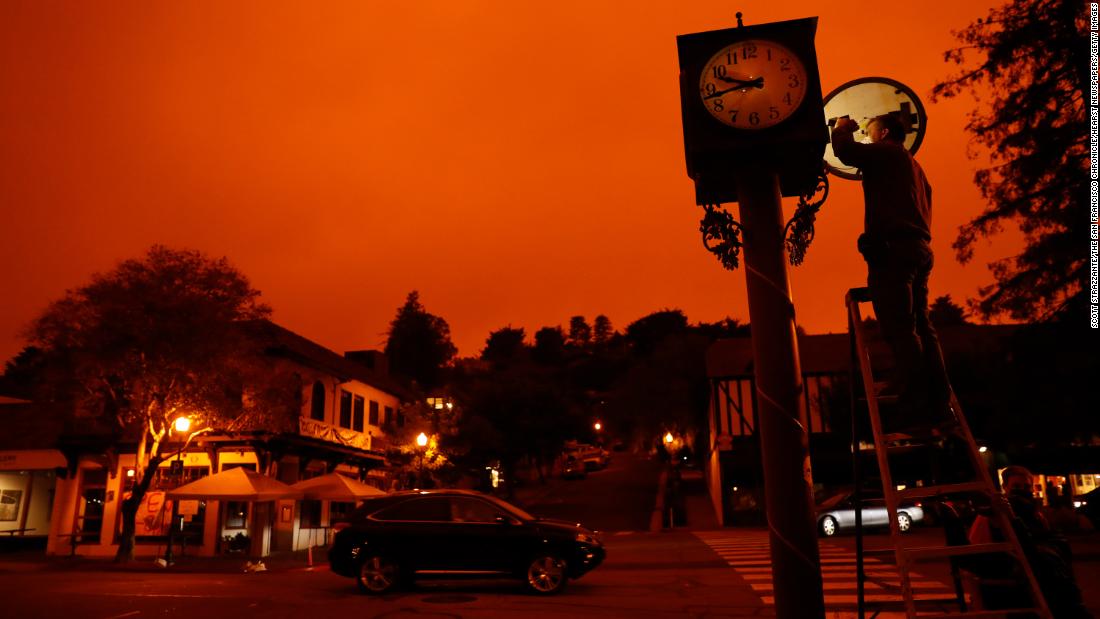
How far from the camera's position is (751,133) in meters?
4.66

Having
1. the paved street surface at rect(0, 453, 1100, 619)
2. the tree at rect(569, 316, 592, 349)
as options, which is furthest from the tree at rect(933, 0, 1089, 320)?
the tree at rect(569, 316, 592, 349)

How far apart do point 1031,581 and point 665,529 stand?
28621 mm

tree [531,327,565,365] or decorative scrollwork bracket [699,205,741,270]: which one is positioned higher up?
tree [531,327,565,365]

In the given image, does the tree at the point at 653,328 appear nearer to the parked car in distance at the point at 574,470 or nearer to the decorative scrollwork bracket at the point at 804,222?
the parked car in distance at the point at 574,470

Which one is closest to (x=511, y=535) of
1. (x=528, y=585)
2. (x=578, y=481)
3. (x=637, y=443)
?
(x=528, y=585)

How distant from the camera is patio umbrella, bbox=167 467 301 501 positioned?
20.5 metres

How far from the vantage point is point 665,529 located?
100ft

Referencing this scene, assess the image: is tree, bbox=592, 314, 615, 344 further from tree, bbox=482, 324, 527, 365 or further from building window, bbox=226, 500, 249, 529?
building window, bbox=226, 500, 249, 529

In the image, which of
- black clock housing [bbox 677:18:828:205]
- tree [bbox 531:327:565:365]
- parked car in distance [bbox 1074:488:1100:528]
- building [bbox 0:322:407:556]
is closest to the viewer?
black clock housing [bbox 677:18:828:205]

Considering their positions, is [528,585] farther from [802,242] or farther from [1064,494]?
[1064,494]

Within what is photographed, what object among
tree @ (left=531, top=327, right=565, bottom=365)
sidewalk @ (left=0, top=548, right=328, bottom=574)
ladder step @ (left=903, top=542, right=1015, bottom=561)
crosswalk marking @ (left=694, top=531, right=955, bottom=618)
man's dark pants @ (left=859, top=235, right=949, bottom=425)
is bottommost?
sidewalk @ (left=0, top=548, right=328, bottom=574)

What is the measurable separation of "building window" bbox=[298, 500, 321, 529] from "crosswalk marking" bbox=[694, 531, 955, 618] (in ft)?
49.2

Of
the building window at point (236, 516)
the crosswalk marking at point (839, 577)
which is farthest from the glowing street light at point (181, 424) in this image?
the crosswalk marking at point (839, 577)

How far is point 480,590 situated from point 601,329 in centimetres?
14005
